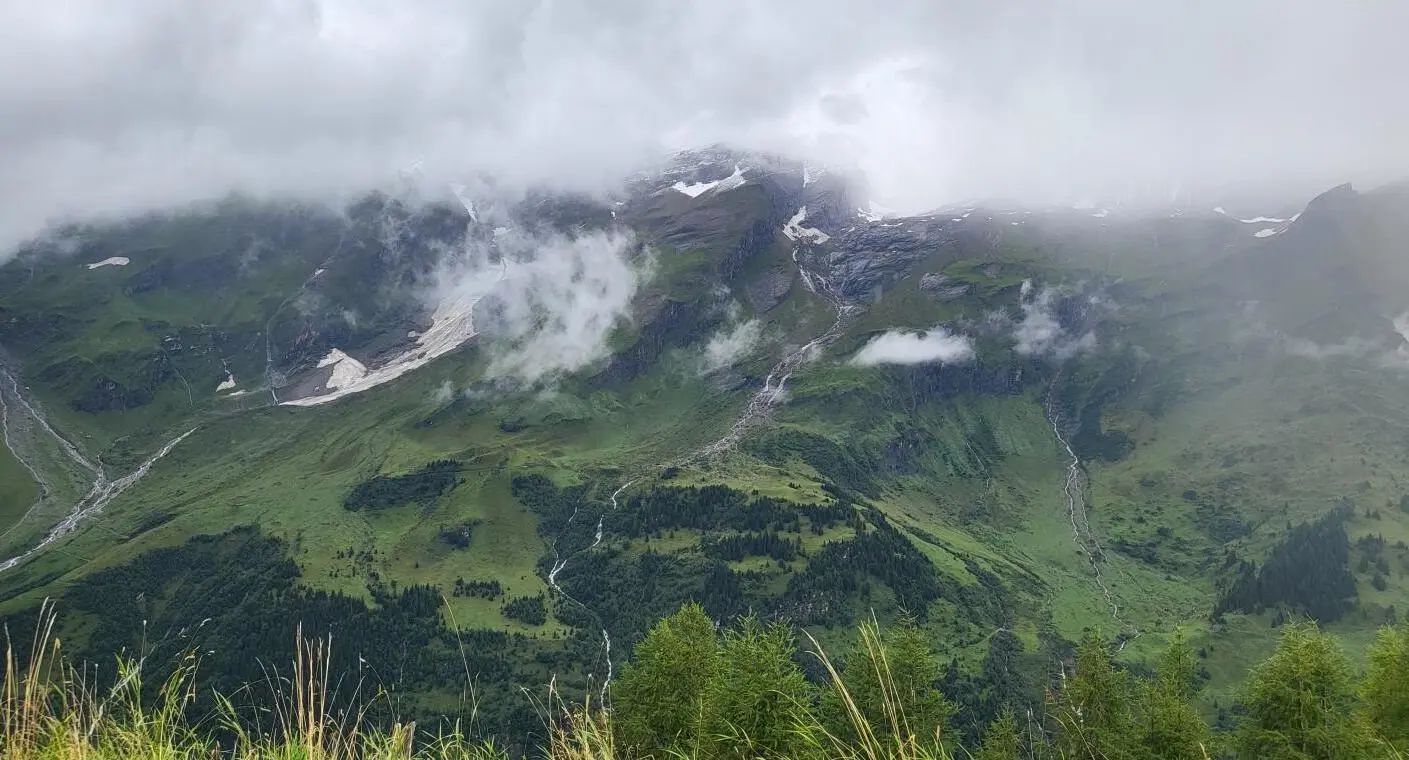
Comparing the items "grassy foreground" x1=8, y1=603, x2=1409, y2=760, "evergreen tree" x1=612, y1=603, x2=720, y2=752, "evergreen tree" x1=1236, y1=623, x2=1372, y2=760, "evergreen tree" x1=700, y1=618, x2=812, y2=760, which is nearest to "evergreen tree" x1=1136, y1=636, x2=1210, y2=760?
"grassy foreground" x1=8, y1=603, x2=1409, y2=760

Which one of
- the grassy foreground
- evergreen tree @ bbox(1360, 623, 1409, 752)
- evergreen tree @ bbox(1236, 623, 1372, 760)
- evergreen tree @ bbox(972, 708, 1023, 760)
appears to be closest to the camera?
the grassy foreground

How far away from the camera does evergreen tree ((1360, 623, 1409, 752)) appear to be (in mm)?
20469

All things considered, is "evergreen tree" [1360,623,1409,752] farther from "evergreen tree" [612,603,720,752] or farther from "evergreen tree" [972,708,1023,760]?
"evergreen tree" [612,603,720,752]

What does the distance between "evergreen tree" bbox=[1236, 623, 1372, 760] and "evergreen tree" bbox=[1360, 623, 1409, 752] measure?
0.55m

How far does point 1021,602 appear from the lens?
18162cm

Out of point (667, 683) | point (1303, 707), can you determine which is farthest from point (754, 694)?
point (1303, 707)

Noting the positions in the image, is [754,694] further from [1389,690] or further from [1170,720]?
[1389,690]

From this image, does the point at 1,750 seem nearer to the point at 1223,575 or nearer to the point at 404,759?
the point at 404,759

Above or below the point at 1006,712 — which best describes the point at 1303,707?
above

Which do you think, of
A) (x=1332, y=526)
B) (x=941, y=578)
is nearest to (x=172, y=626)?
(x=941, y=578)

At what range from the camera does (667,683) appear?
26.9 meters

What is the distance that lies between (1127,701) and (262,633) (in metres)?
188

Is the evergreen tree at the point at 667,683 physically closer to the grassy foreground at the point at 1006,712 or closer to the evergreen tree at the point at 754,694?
the grassy foreground at the point at 1006,712

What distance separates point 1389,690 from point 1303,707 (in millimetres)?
2088
